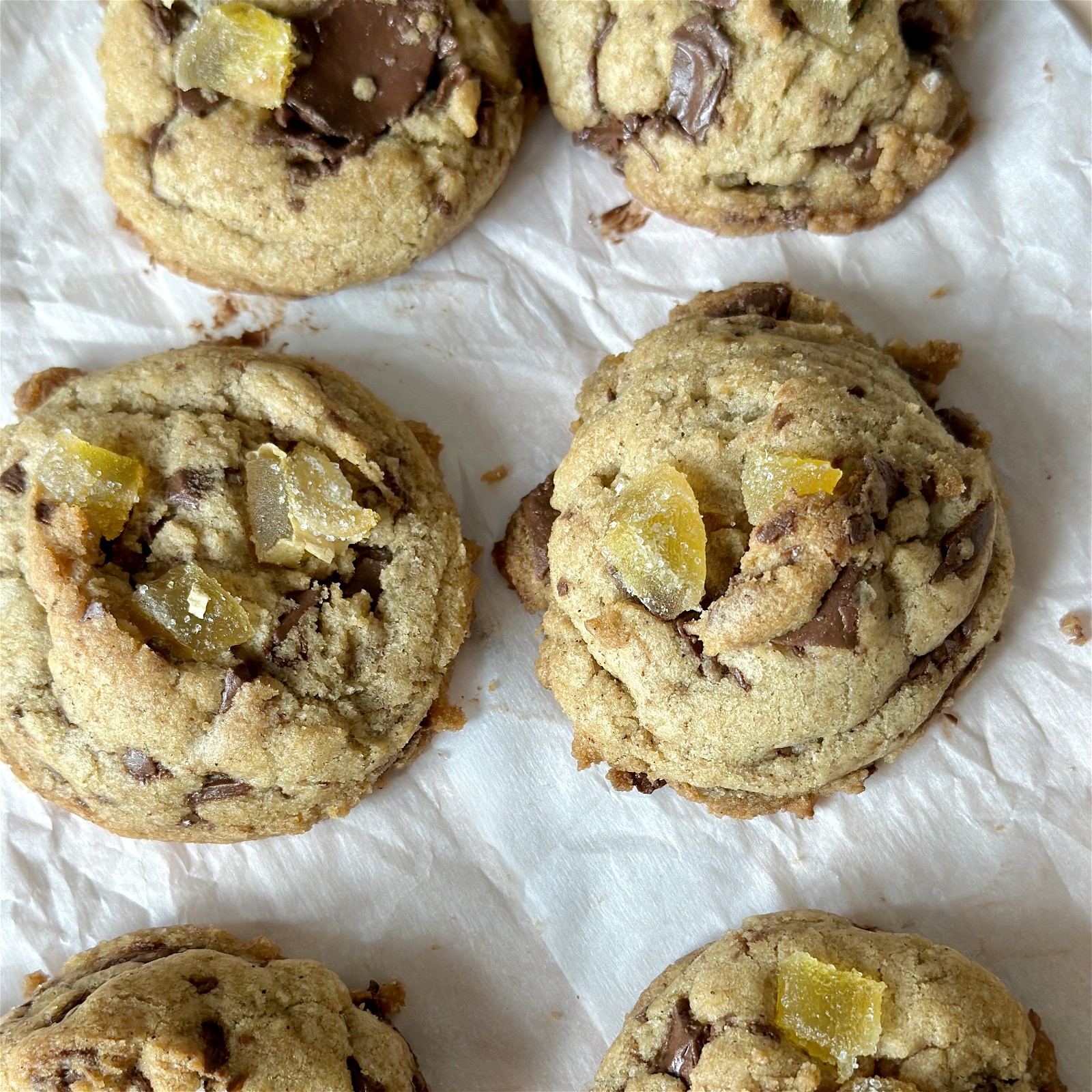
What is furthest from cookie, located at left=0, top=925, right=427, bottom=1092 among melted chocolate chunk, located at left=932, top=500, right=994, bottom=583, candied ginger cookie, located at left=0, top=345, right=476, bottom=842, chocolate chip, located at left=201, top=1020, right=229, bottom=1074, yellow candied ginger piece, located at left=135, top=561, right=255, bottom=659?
melted chocolate chunk, located at left=932, top=500, right=994, bottom=583

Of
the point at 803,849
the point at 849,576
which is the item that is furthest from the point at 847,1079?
the point at 849,576

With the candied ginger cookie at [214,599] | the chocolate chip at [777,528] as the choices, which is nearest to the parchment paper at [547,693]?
the candied ginger cookie at [214,599]

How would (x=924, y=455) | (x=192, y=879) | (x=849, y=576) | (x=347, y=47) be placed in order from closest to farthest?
(x=849, y=576), (x=924, y=455), (x=347, y=47), (x=192, y=879)

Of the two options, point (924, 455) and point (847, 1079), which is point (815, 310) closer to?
point (924, 455)

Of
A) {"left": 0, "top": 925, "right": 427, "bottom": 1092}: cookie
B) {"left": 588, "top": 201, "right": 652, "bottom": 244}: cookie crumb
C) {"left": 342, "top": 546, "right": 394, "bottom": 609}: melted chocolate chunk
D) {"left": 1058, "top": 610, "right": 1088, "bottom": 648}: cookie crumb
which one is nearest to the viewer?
{"left": 0, "top": 925, "right": 427, "bottom": 1092}: cookie

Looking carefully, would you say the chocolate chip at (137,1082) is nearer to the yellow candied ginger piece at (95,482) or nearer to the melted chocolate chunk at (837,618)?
the yellow candied ginger piece at (95,482)

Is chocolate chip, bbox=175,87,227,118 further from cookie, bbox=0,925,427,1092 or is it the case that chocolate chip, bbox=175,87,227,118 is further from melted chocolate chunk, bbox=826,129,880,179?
cookie, bbox=0,925,427,1092
